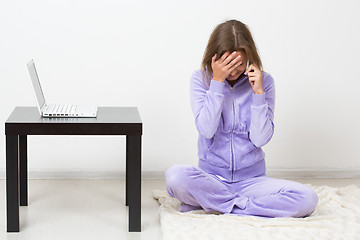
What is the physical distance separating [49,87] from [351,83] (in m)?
1.61

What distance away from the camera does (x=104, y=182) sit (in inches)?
126

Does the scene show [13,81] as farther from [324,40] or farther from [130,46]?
Answer: [324,40]

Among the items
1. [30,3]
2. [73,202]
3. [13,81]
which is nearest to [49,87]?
[13,81]

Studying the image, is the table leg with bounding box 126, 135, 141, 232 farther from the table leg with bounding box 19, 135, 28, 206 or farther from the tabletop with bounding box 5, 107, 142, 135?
the table leg with bounding box 19, 135, 28, 206

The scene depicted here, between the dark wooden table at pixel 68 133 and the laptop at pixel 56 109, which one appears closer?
the dark wooden table at pixel 68 133

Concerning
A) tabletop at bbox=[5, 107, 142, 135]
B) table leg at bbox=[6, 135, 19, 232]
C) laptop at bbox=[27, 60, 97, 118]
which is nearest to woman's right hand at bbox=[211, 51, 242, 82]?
tabletop at bbox=[5, 107, 142, 135]

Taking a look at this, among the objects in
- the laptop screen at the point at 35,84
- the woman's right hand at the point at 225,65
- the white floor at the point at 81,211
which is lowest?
the white floor at the point at 81,211

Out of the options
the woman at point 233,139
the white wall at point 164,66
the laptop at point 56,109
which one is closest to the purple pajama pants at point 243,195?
the woman at point 233,139

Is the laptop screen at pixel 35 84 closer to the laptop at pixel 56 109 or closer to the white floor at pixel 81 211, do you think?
the laptop at pixel 56 109

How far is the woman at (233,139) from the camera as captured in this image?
2.51 metres

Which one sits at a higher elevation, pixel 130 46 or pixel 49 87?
pixel 130 46

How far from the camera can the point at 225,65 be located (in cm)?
249

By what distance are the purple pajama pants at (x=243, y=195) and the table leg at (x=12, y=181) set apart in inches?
24.1

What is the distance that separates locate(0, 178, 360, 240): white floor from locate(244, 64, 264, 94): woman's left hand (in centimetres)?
68
